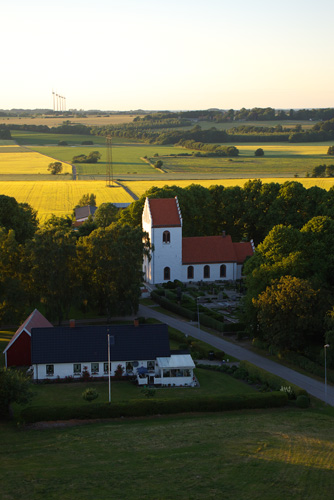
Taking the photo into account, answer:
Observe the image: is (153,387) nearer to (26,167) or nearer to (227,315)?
(227,315)

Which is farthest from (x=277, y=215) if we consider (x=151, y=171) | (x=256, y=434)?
(x=151, y=171)

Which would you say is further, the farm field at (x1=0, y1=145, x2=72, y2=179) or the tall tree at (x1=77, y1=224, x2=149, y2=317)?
the farm field at (x1=0, y1=145, x2=72, y2=179)

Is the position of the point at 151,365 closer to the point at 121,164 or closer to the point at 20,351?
the point at 20,351

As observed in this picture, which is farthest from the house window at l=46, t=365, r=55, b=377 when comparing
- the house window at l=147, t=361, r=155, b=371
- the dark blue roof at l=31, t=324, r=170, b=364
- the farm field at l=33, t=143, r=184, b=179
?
the farm field at l=33, t=143, r=184, b=179

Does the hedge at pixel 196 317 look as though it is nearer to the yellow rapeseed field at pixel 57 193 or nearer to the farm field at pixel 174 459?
the farm field at pixel 174 459

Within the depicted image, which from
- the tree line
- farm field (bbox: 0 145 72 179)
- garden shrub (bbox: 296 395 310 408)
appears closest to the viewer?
garden shrub (bbox: 296 395 310 408)

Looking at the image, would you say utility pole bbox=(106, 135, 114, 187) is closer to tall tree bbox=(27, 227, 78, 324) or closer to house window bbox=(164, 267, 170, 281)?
house window bbox=(164, 267, 170, 281)
